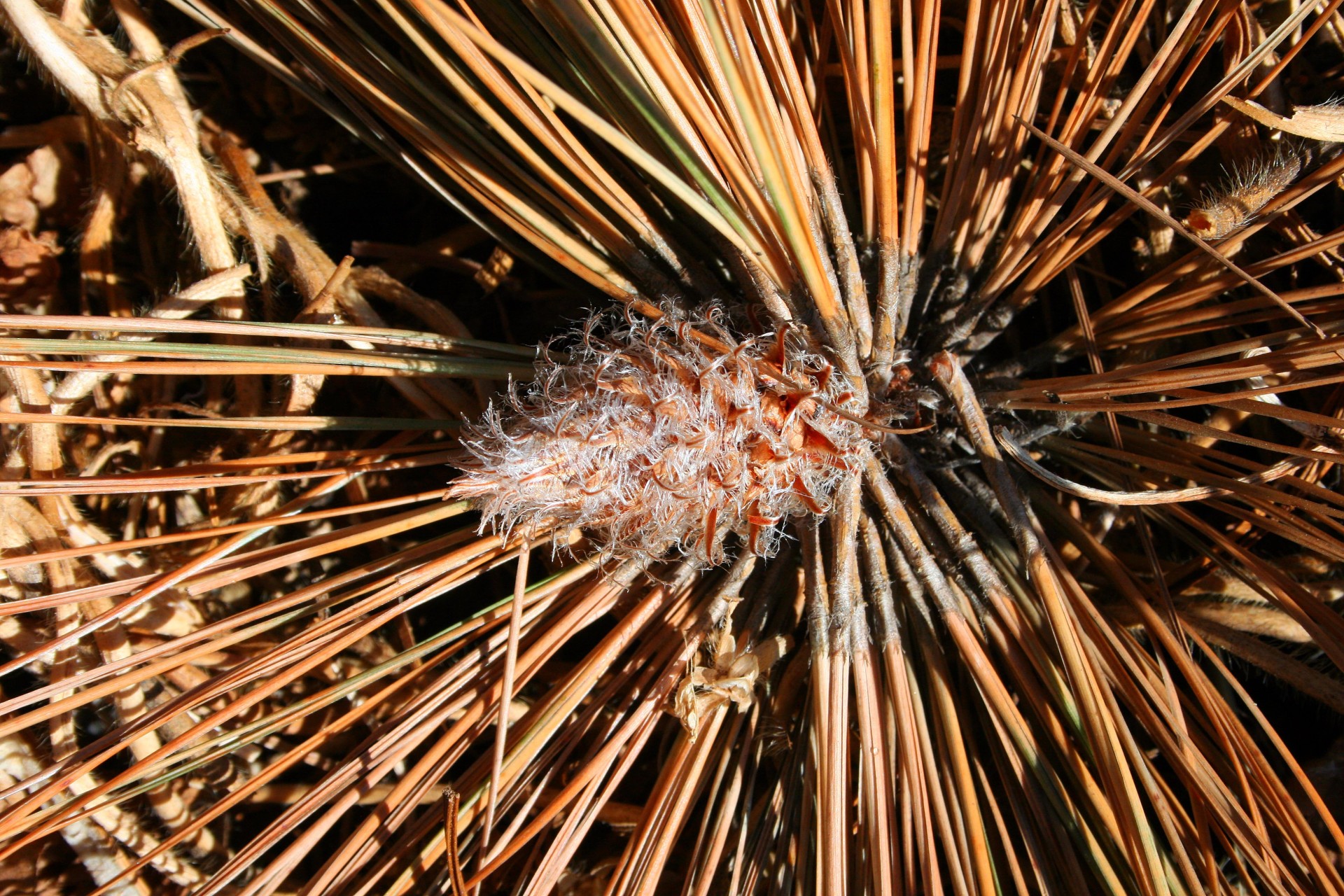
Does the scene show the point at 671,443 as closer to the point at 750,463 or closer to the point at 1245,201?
the point at 750,463

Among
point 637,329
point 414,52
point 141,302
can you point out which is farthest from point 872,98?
point 141,302

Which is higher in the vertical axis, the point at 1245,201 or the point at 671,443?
the point at 1245,201

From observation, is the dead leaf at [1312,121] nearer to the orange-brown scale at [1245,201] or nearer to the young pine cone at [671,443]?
the orange-brown scale at [1245,201]

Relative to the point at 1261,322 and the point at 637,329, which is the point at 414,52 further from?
the point at 1261,322

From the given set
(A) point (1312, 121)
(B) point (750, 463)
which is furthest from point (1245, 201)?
(B) point (750, 463)

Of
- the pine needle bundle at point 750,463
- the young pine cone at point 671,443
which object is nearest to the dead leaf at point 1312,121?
the pine needle bundle at point 750,463

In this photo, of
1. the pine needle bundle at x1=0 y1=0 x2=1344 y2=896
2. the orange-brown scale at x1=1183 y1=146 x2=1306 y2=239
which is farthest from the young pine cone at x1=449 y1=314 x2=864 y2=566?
the orange-brown scale at x1=1183 y1=146 x2=1306 y2=239

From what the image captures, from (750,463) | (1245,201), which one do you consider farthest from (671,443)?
(1245,201)
